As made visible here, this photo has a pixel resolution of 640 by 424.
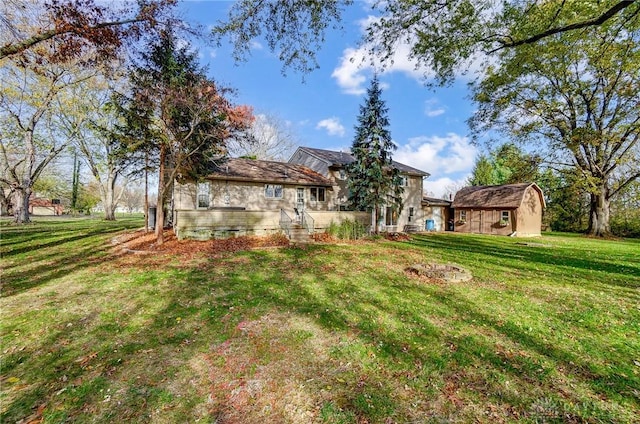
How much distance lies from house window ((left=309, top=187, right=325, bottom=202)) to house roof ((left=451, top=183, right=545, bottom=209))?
1355cm

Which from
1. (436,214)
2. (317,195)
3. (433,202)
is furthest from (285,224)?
(436,214)

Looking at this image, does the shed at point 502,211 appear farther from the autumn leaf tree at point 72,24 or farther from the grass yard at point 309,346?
the autumn leaf tree at point 72,24

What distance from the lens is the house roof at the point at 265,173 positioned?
674 inches

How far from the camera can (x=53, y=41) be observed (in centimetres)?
753

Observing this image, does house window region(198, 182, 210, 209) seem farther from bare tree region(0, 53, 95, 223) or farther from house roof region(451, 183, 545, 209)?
house roof region(451, 183, 545, 209)

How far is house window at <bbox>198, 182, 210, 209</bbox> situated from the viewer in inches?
657

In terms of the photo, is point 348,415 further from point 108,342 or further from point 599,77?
point 599,77

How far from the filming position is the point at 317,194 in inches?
787

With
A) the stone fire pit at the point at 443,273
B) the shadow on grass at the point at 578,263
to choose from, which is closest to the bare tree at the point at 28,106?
the stone fire pit at the point at 443,273

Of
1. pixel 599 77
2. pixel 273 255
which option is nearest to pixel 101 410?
pixel 273 255

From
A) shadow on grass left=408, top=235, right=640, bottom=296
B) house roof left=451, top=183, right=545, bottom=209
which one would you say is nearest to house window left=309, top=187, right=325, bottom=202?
shadow on grass left=408, top=235, right=640, bottom=296

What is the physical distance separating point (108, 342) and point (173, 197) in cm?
1353

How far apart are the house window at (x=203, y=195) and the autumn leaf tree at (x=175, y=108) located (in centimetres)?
367

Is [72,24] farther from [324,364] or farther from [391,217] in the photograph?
[391,217]
